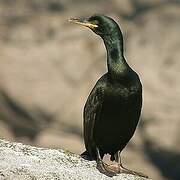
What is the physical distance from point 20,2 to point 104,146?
706 inches

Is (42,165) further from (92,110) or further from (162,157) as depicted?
A: (162,157)

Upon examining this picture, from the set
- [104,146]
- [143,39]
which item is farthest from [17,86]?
[104,146]

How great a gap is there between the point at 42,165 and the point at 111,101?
0.97 m

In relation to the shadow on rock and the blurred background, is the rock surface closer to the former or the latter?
the blurred background

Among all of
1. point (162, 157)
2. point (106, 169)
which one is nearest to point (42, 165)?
point (106, 169)

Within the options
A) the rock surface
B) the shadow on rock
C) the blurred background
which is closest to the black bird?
the rock surface

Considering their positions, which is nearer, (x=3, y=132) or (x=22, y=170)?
(x=22, y=170)

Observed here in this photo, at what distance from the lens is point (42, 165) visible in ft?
28.6

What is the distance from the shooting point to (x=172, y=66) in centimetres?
2403

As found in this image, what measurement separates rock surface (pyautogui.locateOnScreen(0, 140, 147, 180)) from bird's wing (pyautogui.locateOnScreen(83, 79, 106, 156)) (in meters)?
0.23

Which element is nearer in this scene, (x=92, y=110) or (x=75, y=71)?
(x=92, y=110)

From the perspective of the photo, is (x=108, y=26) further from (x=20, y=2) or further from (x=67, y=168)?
(x=20, y=2)

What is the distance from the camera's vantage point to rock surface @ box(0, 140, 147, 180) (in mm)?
8367

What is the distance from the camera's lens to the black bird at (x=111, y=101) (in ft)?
29.3
